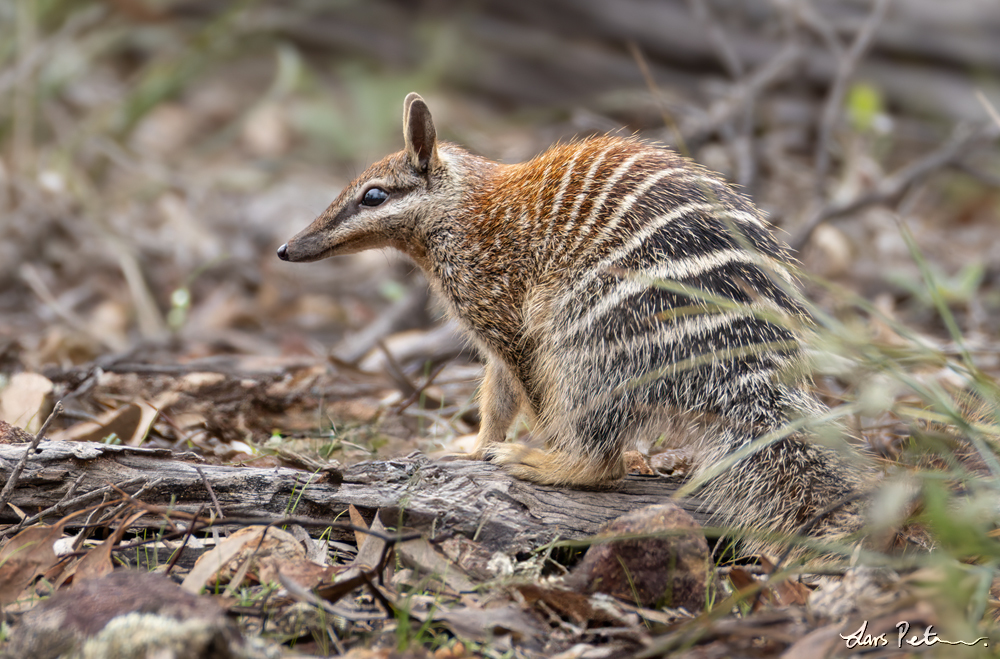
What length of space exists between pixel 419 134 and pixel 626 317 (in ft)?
5.91

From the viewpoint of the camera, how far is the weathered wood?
321cm

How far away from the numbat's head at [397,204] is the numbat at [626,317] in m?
0.02

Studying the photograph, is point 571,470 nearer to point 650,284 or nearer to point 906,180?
point 650,284

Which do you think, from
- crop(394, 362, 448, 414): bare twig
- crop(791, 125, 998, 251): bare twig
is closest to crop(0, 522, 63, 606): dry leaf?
crop(394, 362, 448, 414): bare twig

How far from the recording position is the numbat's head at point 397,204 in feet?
15.1

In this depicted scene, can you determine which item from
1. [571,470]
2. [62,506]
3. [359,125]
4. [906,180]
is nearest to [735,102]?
[906,180]

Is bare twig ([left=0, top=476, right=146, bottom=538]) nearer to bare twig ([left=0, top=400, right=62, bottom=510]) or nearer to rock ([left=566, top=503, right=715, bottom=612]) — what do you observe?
bare twig ([left=0, top=400, right=62, bottom=510])

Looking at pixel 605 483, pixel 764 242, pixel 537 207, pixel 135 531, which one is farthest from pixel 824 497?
pixel 135 531

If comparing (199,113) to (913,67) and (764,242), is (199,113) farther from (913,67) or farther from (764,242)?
(764,242)

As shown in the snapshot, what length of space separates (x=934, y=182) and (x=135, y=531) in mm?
11014

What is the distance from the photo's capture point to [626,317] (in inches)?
139

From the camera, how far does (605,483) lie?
3676 mm

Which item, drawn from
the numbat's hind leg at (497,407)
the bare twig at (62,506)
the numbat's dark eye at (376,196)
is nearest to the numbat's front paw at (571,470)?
the numbat's hind leg at (497,407)

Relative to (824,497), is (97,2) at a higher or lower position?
higher
